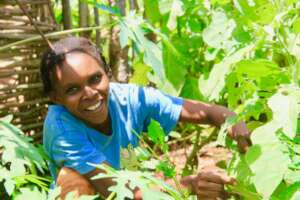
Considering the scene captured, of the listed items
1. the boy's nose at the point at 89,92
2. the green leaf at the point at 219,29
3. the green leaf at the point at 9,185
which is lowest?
the green leaf at the point at 9,185

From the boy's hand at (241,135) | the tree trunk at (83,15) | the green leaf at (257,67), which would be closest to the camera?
the green leaf at (257,67)

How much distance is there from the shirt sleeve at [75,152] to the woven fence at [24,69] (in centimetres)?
79

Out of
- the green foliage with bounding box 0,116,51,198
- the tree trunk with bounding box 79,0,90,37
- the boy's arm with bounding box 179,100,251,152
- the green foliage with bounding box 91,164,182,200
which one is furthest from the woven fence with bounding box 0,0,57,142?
the green foliage with bounding box 91,164,182,200

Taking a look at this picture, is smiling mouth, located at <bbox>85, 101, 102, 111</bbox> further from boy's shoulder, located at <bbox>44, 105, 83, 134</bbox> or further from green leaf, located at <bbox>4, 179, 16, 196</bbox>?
green leaf, located at <bbox>4, 179, 16, 196</bbox>

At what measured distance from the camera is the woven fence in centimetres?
264

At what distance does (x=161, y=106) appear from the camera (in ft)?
7.09

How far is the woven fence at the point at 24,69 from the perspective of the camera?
2643mm

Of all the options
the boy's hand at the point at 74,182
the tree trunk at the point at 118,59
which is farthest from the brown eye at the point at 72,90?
the tree trunk at the point at 118,59

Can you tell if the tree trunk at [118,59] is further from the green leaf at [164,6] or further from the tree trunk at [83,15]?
the green leaf at [164,6]

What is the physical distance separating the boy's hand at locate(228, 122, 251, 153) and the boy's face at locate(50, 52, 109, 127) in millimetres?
463

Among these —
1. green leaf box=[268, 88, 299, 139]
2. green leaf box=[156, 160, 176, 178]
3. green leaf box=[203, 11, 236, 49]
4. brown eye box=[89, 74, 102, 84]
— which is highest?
green leaf box=[203, 11, 236, 49]

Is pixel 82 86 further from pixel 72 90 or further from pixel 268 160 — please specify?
pixel 268 160

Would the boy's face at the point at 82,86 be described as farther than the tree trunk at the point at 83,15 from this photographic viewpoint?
No

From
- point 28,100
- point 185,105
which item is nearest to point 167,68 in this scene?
point 185,105
